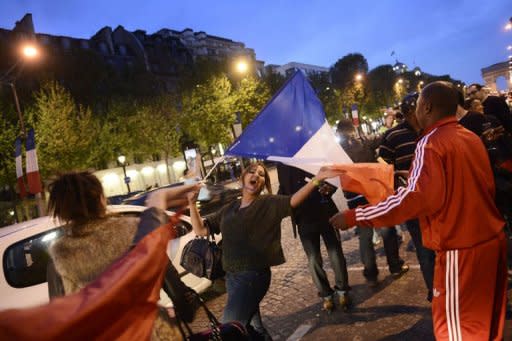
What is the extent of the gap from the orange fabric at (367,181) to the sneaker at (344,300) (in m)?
1.69

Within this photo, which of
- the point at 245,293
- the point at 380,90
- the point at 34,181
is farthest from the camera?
the point at 380,90

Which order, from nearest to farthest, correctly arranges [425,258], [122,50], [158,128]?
1. [425,258]
2. [158,128]
3. [122,50]

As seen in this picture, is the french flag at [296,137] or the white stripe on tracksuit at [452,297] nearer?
the white stripe on tracksuit at [452,297]

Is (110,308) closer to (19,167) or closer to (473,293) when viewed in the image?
(473,293)

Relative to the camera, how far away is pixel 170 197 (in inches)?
88.4

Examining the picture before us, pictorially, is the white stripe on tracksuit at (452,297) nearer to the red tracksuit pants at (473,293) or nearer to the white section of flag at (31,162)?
the red tracksuit pants at (473,293)

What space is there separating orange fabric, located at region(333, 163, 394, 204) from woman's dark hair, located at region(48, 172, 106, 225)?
190cm

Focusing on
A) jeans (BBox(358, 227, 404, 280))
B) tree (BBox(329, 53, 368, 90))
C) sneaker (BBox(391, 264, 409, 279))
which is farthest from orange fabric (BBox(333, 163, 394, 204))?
tree (BBox(329, 53, 368, 90))

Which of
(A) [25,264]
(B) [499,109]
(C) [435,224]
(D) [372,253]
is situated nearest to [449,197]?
(C) [435,224]

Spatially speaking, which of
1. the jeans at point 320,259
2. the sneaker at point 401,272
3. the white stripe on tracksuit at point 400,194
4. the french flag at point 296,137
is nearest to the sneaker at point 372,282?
the sneaker at point 401,272

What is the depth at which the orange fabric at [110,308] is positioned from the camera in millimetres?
1184

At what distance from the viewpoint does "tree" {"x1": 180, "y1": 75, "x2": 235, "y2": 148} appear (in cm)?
3709

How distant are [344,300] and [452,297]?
2551mm

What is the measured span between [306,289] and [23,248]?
3.51m
